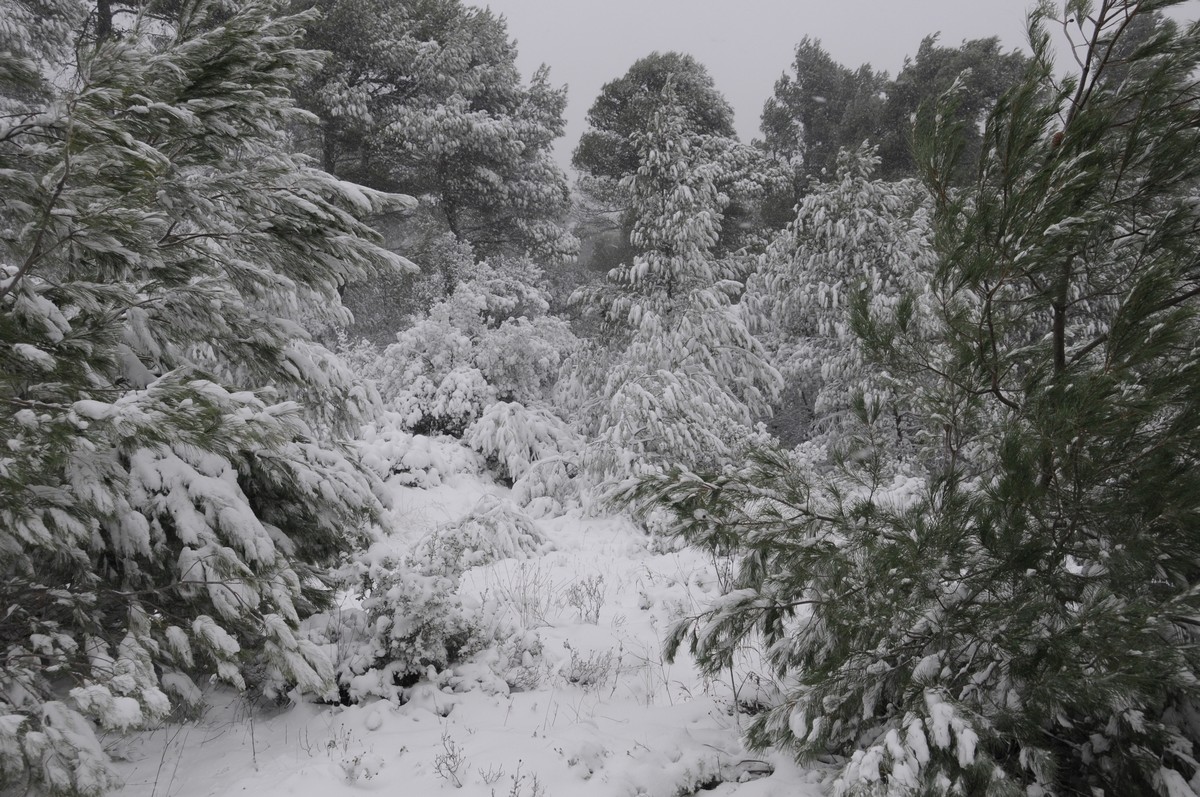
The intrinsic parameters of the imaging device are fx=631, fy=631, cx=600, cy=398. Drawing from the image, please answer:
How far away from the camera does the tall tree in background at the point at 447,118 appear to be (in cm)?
1409

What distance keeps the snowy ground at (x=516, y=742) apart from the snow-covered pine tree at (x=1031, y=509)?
569 millimetres

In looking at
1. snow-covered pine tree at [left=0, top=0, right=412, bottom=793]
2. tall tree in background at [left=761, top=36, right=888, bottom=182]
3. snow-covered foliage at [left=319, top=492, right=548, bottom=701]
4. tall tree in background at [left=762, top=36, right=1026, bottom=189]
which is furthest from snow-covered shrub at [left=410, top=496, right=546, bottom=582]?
tall tree in background at [left=761, top=36, right=888, bottom=182]

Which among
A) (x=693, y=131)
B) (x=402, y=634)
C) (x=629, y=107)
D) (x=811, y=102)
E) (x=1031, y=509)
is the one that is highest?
(x=811, y=102)

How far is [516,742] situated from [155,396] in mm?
2210

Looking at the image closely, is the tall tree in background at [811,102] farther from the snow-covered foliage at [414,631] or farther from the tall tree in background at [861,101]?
the snow-covered foliage at [414,631]

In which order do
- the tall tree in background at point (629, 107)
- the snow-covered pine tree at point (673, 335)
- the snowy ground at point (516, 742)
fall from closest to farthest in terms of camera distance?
the snowy ground at point (516, 742) → the snow-covered pine tree at point (673, 335) → the tall tree in background at point (629, 107)

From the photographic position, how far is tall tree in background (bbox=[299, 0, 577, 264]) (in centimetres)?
1409

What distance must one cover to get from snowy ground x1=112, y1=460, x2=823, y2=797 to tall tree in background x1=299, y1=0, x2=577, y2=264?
43.4 feet

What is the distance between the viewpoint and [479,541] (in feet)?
15.9

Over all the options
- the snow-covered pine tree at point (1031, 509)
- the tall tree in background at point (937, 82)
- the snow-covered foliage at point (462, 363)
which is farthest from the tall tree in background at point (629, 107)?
the snow-covered pine tree at point (1031, 509)

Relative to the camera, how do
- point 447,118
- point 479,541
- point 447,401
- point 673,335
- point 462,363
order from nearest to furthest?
point 479,541 < point 673,335 < point 447,401 < point 462,363 < point 447,118

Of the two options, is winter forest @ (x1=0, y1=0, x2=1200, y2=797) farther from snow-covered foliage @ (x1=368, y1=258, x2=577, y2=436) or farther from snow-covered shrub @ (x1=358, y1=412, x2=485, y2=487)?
snow-covered foliage @ (x1=368, y1=258, x2=577, y2=436)

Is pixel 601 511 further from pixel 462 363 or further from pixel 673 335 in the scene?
pixel 462 363

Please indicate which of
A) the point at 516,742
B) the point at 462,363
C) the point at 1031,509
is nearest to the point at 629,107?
the point at 462,363
